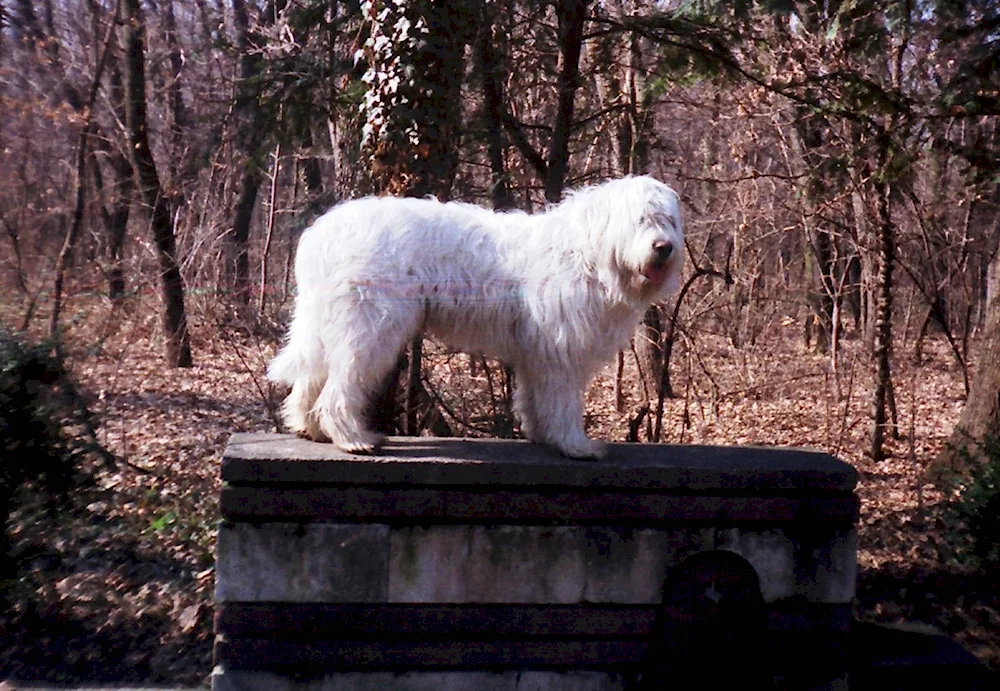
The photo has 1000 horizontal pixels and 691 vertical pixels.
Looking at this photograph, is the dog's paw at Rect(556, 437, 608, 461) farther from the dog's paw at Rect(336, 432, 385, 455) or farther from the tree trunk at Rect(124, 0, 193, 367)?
the tree trunk at Rect(124, 0, 193, 367)

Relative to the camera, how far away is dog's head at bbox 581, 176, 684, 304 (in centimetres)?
425

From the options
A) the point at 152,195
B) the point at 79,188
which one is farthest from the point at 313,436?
the point at 152,195

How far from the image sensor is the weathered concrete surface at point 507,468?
4.22 meters

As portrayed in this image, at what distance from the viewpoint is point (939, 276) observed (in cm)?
1098

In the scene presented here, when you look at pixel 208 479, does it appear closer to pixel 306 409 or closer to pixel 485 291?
pixel 306 409

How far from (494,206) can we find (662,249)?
12.5 ft

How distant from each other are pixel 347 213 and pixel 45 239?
4508 millimetres

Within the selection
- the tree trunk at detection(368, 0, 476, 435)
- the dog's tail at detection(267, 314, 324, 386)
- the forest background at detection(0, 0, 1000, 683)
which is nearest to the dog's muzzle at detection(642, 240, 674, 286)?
the dog's tail at detection(267, 314, 324, 386)

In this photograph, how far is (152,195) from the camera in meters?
10.5

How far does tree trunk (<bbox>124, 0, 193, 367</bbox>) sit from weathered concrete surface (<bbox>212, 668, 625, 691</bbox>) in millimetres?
5592

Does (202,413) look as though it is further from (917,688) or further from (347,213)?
(917,688)

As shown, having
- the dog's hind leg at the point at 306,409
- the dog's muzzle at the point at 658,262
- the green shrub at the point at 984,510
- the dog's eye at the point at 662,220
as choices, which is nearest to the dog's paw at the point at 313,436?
the dog's hind leg at the point at 306,409

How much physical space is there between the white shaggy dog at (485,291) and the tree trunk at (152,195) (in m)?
5.12

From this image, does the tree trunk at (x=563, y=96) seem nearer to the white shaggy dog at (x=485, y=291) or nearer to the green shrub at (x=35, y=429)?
the white shaggy dog at (x=485, y=291)
